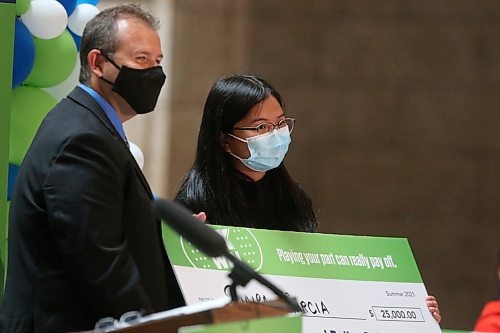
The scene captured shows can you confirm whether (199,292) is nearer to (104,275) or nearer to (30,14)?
(104,275)

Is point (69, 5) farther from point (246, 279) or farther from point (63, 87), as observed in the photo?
point (246, 279)

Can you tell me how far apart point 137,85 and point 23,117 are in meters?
1.05

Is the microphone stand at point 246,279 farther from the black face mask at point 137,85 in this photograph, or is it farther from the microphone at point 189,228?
the black face mask at point 137,85

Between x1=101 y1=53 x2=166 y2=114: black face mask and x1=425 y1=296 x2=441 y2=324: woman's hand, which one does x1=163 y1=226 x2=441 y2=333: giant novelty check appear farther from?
x1=101 y1=53 x2=166 y2=114: black face mask

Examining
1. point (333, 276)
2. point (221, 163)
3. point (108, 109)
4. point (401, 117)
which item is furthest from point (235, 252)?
point (401, 117)

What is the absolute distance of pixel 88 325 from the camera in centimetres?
369

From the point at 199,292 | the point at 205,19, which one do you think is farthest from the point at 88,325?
the point at 205,19

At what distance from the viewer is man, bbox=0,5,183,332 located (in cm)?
356

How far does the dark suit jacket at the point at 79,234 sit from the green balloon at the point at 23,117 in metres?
1.03

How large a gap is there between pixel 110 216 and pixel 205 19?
581cm

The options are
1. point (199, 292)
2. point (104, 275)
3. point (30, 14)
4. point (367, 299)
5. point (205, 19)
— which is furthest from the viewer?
point (205, 19)

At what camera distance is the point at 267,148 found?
15.2ft

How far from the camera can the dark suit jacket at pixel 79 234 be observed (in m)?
3.56

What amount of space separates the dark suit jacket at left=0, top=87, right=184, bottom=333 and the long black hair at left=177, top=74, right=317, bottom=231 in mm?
784
